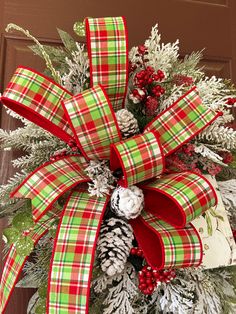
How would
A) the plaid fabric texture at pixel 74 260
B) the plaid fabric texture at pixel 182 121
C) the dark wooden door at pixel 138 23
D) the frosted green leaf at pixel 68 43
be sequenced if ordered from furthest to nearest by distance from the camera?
the dark wooden door at pixel 138 23, the frosted green leaf at pixel 68 43, the plaid fabric texture at pixel 182 121, the plaid fabric texture at pixel 74 260

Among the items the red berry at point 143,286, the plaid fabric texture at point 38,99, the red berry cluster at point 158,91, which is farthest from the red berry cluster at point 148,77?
the red berry at point 143,286

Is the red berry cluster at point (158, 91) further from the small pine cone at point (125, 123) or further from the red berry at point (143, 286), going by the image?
the red berry at point (143, 286)

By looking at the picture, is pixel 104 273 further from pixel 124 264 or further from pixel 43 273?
pixel 43 273

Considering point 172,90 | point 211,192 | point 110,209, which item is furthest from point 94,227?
point 172,90

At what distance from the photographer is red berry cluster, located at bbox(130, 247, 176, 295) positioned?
23.9 inches

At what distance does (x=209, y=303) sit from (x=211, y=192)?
20 cm

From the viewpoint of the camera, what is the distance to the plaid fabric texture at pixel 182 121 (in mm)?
654

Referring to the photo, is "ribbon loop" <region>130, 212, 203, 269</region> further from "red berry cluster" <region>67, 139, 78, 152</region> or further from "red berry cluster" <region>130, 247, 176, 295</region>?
"red berry cluster" <region>67, 139, 78, 152</region>

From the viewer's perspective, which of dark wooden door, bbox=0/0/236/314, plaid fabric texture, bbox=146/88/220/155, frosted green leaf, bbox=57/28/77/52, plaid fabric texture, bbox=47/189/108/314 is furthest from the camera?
dark wooden door, bbox=0/0/236/314

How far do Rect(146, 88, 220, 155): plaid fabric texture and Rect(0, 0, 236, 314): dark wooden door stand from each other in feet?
1.22

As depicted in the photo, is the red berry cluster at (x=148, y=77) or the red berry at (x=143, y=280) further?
the red berry cluster at (x=148, y=77)

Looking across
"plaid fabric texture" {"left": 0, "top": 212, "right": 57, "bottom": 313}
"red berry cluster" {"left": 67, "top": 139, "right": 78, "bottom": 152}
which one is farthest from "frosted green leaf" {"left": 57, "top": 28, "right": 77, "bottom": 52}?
"plaid fabric texture" {"left": 0, "top": 212, "right": 57, "bottom": 313}

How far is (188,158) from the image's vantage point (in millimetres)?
730

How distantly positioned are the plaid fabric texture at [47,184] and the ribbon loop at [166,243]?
123 mm
